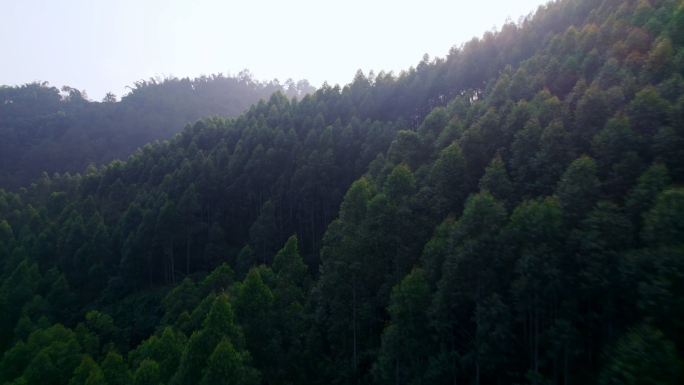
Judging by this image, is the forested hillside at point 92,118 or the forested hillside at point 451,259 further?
the forested hillside at point 92,118

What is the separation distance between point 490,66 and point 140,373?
1821 inches

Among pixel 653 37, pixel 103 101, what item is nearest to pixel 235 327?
pixel 653 37

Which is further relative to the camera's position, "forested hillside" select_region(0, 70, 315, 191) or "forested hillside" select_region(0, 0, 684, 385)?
"forested hillside" select_region(0, 70, 315, 191)

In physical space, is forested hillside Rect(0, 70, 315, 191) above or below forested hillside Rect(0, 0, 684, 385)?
above

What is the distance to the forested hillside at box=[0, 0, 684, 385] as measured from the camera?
43.9 feet

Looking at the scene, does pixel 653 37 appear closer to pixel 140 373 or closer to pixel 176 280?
pixel 140 373

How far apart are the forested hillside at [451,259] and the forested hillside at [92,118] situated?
204 ft

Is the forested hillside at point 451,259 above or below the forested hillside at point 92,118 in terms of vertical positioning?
below

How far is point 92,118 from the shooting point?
11838 centimetres

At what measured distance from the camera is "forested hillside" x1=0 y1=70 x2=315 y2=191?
10025 centimetres

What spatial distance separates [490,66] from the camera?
5091 cm

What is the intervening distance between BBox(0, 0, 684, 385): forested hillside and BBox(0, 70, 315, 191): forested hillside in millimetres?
62150

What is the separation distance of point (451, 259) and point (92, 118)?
125482 millimetres

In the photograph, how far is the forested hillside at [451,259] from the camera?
13.4 m
